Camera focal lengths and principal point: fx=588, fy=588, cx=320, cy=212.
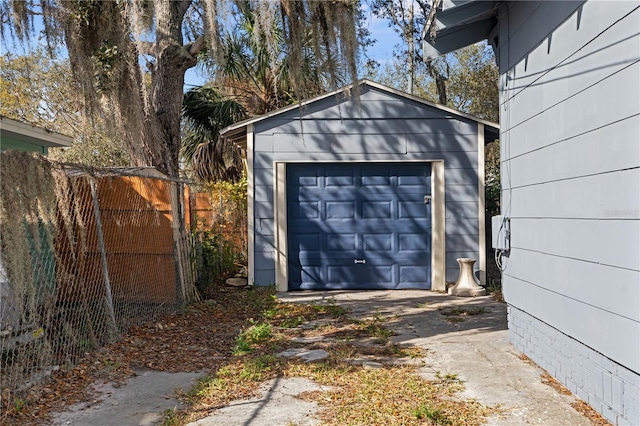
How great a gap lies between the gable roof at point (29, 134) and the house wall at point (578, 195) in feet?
18.4

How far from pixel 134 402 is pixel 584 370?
3.20m

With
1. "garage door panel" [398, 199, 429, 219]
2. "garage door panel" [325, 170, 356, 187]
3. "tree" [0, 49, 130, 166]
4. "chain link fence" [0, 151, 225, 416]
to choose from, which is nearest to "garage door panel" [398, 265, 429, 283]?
"garage door panel" [398, 199, 429, 219]

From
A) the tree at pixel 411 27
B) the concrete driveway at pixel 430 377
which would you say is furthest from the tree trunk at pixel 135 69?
the tree at pixel 411 27

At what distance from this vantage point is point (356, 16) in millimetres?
6246

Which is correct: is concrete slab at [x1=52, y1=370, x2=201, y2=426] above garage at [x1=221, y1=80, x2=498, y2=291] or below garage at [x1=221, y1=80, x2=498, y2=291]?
below

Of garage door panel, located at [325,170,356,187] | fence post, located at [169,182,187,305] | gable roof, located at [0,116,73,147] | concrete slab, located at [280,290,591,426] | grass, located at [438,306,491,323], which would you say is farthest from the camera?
garage door panel, located at [325,170,356,187]

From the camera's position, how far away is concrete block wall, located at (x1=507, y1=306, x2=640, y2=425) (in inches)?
136

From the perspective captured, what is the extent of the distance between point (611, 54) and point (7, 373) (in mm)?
4881

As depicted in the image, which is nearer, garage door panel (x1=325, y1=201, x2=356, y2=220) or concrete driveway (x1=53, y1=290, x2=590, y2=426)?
concrete driveway (x1=53, y1=290, x2=590, y2=426)

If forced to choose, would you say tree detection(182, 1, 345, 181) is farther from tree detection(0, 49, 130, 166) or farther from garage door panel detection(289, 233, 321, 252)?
tree detection(0, 49, 130, 166)

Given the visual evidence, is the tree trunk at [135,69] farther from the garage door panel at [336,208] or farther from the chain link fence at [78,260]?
the garage door panel at [336,208]

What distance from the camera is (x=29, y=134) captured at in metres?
7.23

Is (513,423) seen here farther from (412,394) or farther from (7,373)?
(7,373)

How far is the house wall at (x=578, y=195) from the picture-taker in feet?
11.2
